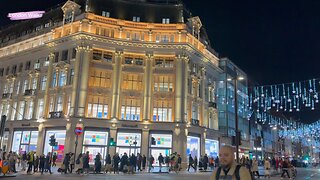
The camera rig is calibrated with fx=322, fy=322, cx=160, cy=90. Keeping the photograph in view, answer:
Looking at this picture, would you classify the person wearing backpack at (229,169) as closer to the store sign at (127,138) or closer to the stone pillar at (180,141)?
the stone pillar at (180,141)

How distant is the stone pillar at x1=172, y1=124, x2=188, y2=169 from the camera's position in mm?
40719

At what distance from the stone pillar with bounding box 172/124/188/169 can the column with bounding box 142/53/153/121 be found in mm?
4035

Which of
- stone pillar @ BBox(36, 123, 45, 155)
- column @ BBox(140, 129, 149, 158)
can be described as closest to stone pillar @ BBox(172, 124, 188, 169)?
column @ BBox(140, 129, 149, 158)

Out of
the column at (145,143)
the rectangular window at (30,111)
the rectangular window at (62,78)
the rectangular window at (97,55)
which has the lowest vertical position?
the column at (145,143)

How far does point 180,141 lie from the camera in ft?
135

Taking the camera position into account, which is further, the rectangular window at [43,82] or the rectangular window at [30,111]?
the rectangular window at [30,111]

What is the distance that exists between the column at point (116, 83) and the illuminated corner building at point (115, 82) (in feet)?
0.29

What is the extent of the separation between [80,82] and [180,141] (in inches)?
580

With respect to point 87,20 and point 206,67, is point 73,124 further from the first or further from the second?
point 206,67

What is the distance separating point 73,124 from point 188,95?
1558 cm

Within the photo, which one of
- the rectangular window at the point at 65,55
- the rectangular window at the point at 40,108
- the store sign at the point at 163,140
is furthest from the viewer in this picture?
the rectangular window at the point at 40,108

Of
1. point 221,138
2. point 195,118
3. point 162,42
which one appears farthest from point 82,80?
point 221,138

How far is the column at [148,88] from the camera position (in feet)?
137

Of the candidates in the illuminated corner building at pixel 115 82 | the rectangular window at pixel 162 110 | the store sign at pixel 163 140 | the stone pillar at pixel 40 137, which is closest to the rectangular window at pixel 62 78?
the illuminated corner building at pixel 115 82
